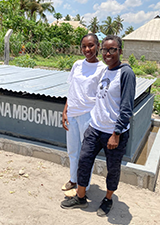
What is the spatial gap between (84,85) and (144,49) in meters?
24.7

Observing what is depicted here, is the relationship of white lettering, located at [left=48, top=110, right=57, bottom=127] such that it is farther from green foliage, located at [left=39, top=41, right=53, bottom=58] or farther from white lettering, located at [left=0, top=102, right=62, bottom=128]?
green foliage, located at [left=39, top=41, right=53, bottom=58]

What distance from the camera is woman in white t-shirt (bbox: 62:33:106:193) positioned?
2.52m

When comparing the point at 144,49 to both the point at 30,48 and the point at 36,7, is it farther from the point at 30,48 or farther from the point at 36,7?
the point at 36,7

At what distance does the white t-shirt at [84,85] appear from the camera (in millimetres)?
2531

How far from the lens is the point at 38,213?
8.76 feet

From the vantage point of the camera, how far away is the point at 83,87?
2562 mm

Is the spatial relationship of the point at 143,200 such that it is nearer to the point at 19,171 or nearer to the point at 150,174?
the point at 150,174

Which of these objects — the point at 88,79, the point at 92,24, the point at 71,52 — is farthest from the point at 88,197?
the point at 92,24

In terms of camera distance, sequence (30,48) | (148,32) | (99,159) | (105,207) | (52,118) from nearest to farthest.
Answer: (105,207), (99,159), (52,118), (30,48), (148,32)

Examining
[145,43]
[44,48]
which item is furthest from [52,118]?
[145,43]

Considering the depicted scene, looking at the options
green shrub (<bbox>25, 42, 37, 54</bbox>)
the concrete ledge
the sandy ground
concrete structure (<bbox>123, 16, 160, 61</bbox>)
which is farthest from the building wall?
the sandy ground

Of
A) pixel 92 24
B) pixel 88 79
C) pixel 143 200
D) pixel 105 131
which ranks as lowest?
pixel 143 200

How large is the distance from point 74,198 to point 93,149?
0.72 metres

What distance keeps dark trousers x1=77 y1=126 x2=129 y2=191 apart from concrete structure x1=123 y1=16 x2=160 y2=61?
23965mm
